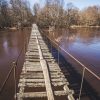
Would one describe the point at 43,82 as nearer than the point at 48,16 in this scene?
Yes

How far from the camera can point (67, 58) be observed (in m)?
12.1

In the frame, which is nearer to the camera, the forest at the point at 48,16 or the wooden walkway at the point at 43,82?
the wooden walkway at the point at 43,82

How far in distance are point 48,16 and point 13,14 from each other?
343 inches

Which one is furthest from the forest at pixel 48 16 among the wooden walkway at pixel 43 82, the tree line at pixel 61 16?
the wooden walkway at pixel 43 82

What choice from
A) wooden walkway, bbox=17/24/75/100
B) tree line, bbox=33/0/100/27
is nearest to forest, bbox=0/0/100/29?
tree line, bbox=33/0/100/27

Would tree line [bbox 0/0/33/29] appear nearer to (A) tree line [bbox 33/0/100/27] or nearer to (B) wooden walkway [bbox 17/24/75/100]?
(A) tree line [bbox 33/0/100/27]

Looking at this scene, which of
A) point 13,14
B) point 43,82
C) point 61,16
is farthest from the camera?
point 61,16

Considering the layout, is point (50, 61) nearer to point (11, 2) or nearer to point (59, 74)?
point (59, 74)

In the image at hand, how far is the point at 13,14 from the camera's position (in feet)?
156

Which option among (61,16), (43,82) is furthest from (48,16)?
(43,82)

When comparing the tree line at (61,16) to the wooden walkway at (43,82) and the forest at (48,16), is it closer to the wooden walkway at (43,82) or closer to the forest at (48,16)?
the forest at (48,16)

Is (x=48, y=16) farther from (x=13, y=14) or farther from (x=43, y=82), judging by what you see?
(x=43, y=82)

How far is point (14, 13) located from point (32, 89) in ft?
143

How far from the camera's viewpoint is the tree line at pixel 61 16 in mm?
48406
